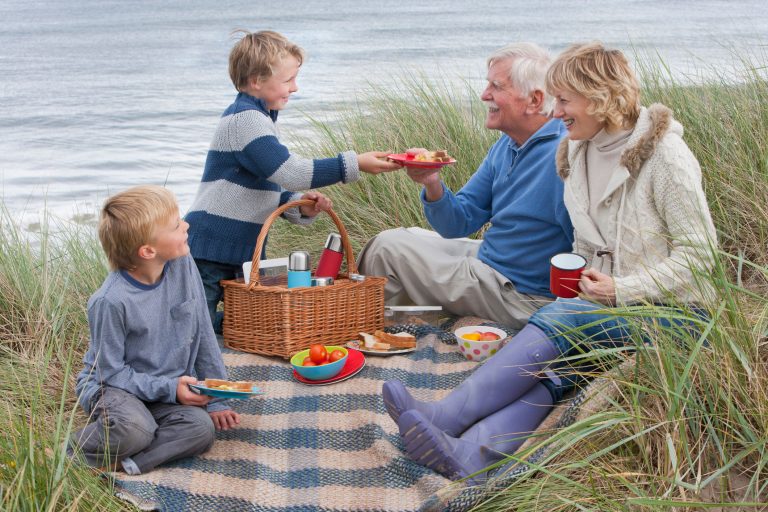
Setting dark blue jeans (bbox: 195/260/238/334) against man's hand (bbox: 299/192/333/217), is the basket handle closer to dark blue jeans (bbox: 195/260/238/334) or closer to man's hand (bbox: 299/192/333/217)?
man's hand (bbox: 299/192/333/217)

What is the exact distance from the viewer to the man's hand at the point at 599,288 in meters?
3.07

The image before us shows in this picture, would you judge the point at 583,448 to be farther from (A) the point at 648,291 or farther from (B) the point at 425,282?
(B) the point at 425,282

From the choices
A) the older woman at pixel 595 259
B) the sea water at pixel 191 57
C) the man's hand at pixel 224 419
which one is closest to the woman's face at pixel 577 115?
the older woman at pixel 595 259

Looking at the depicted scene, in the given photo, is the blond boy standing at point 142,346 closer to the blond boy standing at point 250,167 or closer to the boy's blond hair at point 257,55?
the blond boy standing at point 250,167

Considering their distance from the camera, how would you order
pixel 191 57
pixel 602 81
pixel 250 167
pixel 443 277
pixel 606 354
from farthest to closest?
pixel 191 57 → pixel 443 277 → pixel 250 167 → pixel 602 81 → pixel 606 354

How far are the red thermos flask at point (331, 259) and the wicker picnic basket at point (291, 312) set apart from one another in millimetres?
93

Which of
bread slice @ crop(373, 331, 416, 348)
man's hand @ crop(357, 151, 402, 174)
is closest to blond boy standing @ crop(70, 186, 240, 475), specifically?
bread slice @ crop(373, 331, 416, 348)

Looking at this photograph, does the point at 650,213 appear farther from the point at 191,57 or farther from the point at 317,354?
the point at 191,57

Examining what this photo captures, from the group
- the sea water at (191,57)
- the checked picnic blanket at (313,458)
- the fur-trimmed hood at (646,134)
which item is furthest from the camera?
the sea water at (191,57)

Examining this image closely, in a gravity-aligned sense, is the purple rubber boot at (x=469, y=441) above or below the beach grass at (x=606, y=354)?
below

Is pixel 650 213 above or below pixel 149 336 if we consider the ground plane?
above

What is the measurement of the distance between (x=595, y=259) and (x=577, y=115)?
0.59 meters

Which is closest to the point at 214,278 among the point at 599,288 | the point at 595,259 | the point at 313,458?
the point at 313,458

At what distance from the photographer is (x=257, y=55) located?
4.14 meters
